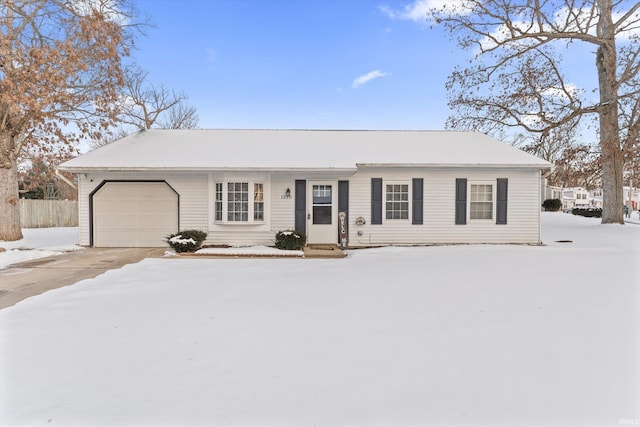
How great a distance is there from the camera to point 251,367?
2.90m

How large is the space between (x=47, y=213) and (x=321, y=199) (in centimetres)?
1763

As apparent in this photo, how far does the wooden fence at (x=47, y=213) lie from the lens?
17.4m

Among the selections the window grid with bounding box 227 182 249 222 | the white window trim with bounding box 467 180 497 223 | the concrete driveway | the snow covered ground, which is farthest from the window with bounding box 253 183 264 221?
the white window trim with bounding box 467 180 497 223

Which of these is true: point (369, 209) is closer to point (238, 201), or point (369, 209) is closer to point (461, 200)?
point (461, 200)

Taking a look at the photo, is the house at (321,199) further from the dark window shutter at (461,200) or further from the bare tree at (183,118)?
the bare tree at (183,118)

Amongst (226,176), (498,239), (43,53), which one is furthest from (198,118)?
(498,239)

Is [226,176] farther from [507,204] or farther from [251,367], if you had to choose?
[507,204]

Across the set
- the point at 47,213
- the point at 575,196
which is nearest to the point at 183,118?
the point at 47,213

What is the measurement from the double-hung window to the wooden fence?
47.7ft

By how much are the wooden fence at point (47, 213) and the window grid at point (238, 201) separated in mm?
14895

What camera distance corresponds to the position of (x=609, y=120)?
15.2 metres

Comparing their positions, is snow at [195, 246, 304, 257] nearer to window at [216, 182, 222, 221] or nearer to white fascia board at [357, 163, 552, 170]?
window at [216, 182, 222, 221]

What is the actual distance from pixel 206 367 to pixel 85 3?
14.7 metres

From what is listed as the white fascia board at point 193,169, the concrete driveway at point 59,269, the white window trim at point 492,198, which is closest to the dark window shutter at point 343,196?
the white fascia board at point 193,169
